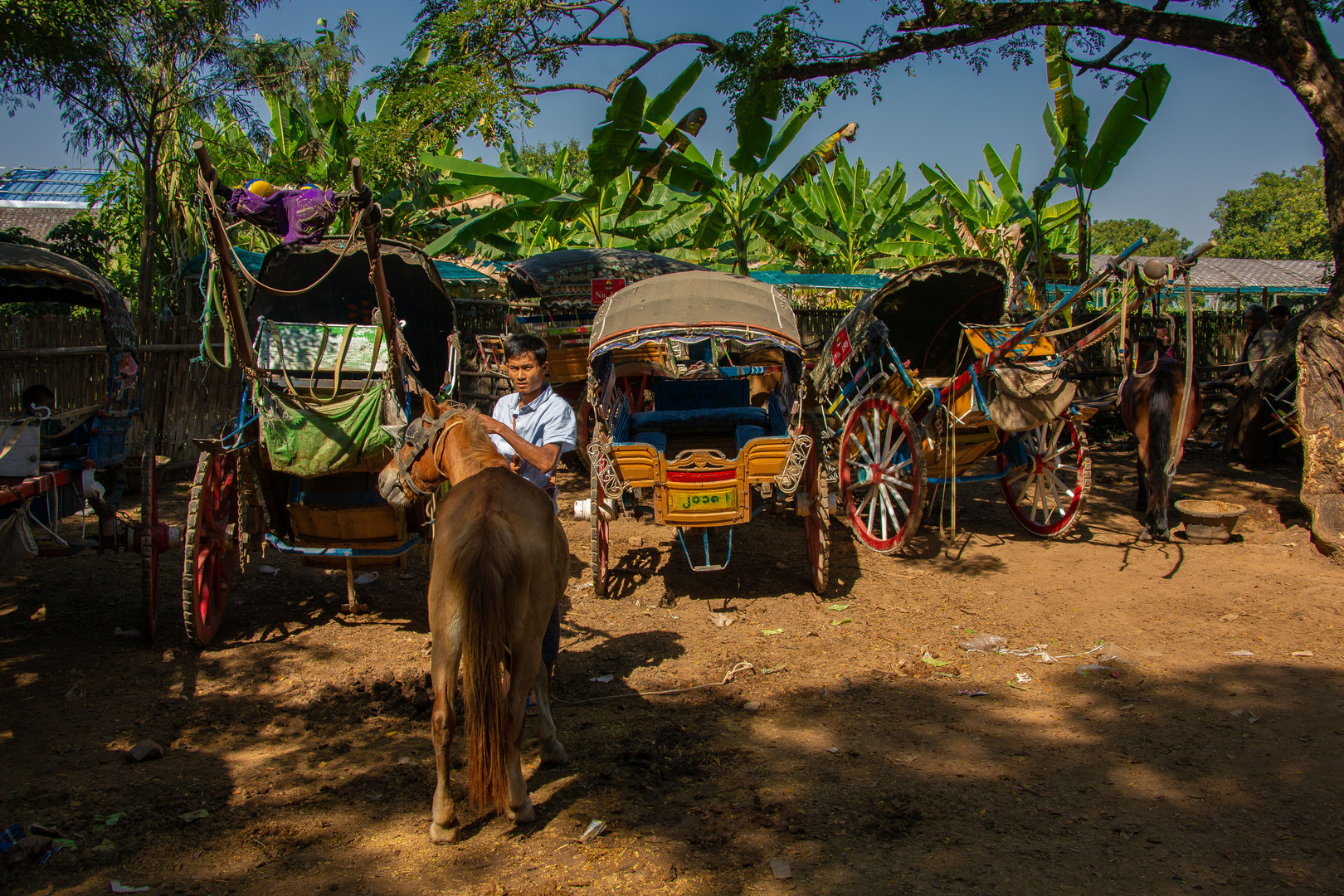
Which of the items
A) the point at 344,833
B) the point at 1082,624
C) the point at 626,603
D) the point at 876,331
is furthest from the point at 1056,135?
the point at 344,833

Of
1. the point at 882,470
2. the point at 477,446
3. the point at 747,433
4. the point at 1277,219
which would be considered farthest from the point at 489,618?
the point at 1277,219

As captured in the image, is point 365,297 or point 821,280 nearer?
point 365,297

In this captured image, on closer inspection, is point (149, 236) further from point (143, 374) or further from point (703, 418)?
point (703, 418)

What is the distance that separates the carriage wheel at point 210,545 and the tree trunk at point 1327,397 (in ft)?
30.0

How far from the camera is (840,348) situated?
8.06m

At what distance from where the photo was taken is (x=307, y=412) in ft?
16.9

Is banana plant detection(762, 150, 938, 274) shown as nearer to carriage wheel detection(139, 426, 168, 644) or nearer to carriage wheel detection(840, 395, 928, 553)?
carriage wheel detection(840, 395, 928, 553)

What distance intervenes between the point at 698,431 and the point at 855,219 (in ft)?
42.8

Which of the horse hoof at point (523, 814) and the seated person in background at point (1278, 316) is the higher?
the seated person in background at point (1278, 316)

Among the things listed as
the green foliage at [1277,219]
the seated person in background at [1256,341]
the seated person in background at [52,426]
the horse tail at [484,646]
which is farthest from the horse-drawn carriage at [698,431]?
the green foliage at [1277,219]

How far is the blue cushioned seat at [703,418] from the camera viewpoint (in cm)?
778

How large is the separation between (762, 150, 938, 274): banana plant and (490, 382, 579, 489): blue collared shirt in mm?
14872

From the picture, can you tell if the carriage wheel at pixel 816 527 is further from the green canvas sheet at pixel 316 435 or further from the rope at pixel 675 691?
the green canvas sheet at pixel 316 435

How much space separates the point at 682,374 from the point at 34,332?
6798mm
